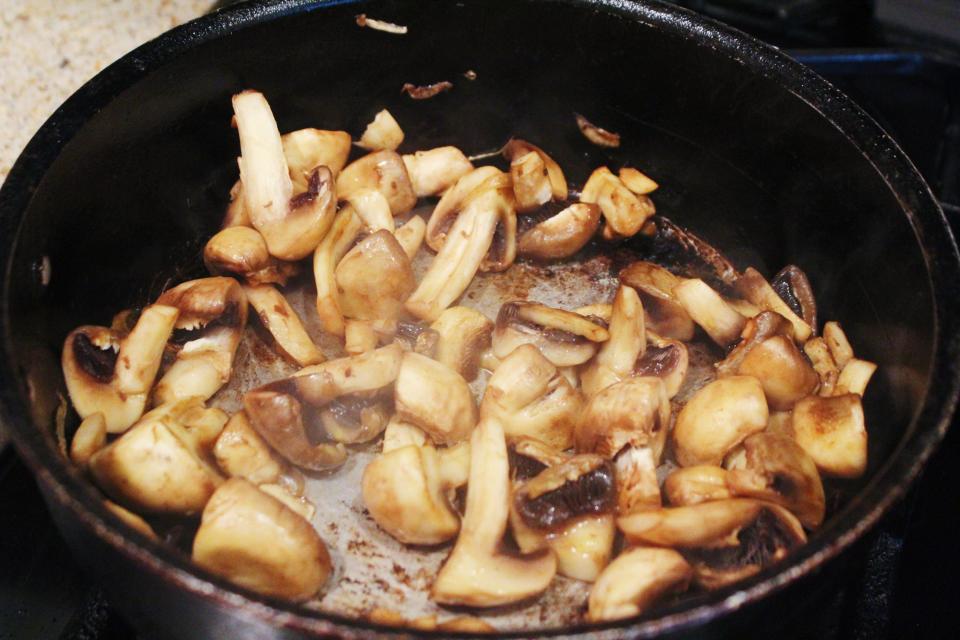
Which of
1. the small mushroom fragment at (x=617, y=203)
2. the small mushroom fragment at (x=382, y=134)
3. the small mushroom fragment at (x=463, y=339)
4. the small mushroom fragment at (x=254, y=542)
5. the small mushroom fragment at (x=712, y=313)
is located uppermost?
the small mushroom fragment at (x=382, y=134)

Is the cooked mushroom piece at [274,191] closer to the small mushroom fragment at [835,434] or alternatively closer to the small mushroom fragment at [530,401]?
the small mushroom fragment at [530,401]

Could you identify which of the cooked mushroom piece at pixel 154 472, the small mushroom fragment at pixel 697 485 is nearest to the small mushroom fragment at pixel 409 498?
the cooked mushroom piece at pixel 154 472

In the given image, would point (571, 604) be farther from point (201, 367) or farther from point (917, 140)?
point (917, 140)

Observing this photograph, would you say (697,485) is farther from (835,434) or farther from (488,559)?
(488,559)

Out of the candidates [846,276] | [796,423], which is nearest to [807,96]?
[846,276]

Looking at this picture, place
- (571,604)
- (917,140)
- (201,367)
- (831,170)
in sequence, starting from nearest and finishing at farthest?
(571,604), (201,367), (831,170), (917,140)

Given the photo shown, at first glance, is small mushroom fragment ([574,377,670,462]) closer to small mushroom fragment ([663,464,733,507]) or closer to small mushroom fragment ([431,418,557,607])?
small mushroom fragment ([663,464,733,507])

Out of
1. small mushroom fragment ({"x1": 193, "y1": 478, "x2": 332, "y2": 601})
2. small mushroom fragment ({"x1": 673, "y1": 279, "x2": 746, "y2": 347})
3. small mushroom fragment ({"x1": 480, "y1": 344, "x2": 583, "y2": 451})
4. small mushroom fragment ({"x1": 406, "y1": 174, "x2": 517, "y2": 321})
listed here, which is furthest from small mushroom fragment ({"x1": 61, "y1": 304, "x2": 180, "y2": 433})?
small mushroom fragment ({"x1": 673, "y1": 279, "x2": 746, "y2": 347})
